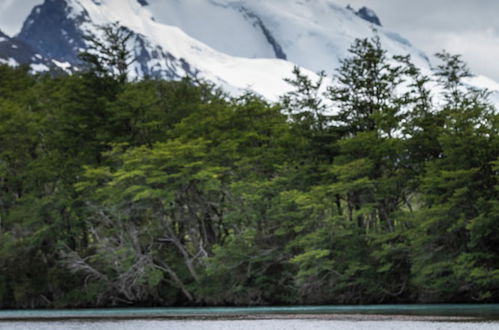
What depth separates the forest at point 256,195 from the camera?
3472 centimetres

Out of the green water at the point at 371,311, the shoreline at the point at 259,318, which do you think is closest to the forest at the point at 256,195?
the green water at the point at 371,311

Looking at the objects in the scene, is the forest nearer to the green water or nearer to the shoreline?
the green water

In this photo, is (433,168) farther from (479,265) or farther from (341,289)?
(341,289)

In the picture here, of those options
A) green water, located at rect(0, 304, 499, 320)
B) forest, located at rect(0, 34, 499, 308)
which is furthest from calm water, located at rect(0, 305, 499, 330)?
forest, located at rect(0, 34, 499, 308)

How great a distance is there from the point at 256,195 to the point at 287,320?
12.6m

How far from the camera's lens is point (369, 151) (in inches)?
1594

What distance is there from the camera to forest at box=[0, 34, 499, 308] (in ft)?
114

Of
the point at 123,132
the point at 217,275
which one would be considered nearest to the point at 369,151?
the point at 217,275

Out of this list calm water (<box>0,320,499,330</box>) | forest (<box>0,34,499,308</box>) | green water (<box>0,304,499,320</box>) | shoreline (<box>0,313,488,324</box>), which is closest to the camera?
calm water (<box>0,320,499,330</box>)

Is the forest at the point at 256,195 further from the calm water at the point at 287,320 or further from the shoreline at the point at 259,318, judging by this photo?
the shoreline at the point at 259,318

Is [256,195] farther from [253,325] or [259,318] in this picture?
[253,325]

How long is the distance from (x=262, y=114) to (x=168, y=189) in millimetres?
8599

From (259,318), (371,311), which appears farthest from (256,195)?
(259,318)

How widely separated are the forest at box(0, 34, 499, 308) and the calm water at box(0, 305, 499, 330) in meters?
2.83
